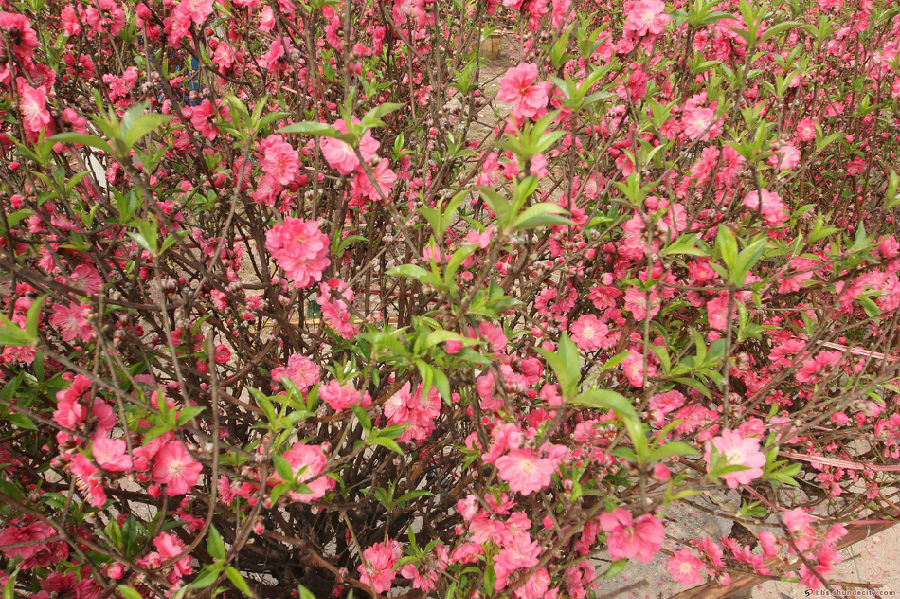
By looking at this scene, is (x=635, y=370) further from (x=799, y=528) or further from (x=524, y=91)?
(x=524, y=91)

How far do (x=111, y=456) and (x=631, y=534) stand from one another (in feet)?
3.64

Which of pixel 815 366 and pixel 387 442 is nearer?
pixel 387 442

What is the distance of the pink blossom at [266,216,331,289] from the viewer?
1.38m

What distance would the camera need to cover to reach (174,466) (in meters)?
1.26

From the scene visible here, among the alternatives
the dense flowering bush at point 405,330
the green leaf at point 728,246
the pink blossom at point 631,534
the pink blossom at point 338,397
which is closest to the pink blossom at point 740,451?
the dense flowering bush at point 405,330

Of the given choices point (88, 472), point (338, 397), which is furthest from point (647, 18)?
point (88, 472)

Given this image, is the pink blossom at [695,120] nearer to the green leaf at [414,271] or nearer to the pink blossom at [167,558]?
the green leaf at [414,271]

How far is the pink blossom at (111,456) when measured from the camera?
117 cm

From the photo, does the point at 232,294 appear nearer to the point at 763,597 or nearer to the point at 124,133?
the point at 124,133

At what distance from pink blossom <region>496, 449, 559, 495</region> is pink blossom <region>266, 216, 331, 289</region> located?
65 centimetres

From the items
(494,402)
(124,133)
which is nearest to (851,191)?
(494,402)

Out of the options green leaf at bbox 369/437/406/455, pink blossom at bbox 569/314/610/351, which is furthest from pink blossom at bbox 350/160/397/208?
pink blossom at bbox 569/314/610/351

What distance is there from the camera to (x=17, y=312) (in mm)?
1583

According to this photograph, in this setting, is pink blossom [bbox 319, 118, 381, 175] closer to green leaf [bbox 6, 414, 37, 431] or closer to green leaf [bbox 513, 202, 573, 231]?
green leaf [bbox 513, 202, 573, 231]
